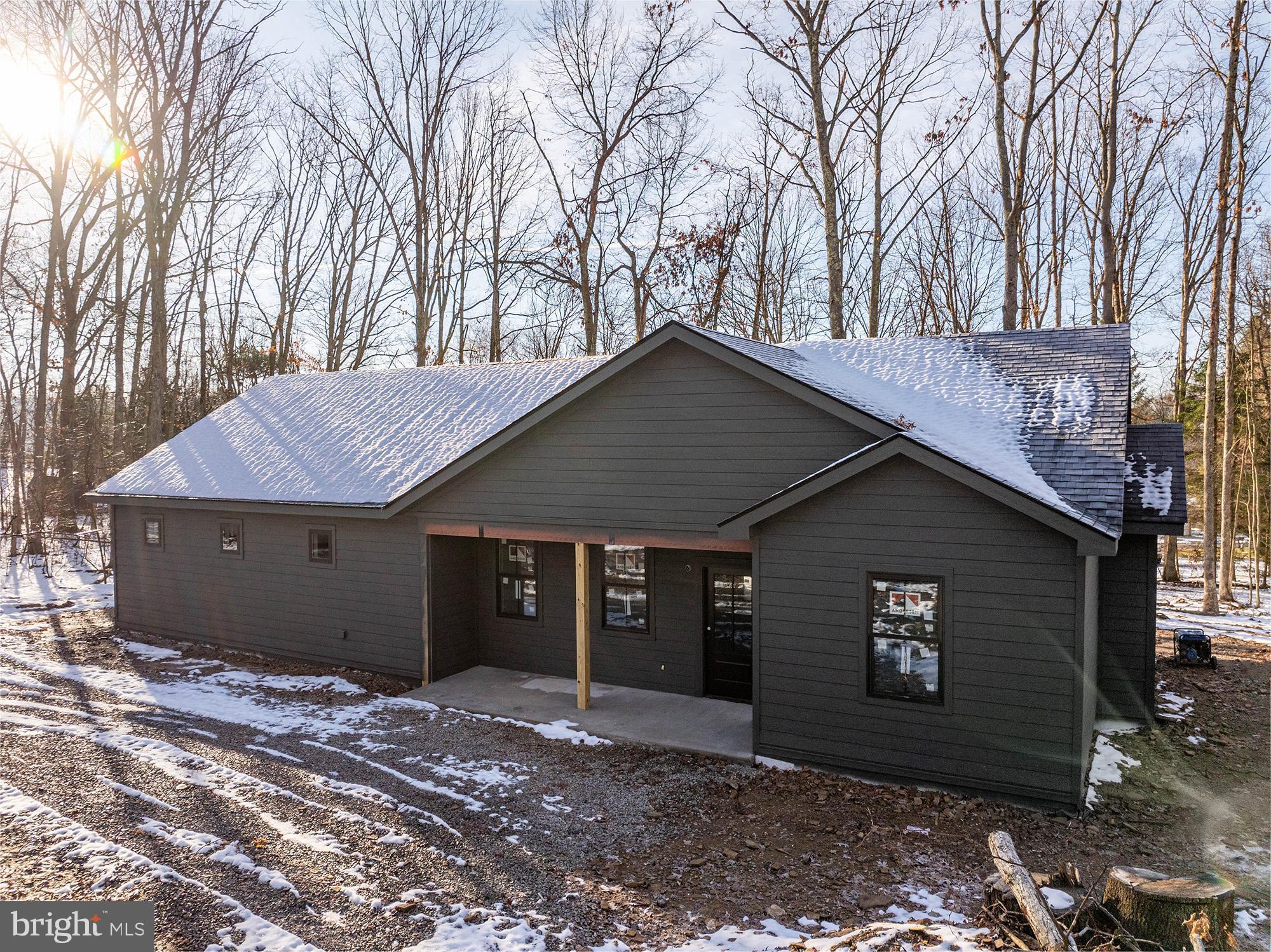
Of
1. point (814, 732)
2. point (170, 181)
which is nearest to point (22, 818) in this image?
point (814, 732)

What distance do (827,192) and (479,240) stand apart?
1424 cm

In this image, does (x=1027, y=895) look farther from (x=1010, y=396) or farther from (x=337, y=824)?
(x=1010, y=396)

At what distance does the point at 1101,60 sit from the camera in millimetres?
19484

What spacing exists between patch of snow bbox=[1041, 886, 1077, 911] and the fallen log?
129 mm

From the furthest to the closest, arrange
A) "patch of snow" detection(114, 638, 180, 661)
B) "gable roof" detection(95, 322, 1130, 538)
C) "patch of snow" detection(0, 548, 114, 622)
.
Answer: "patch of snow" detection(0, 548, 114, 622), "patch of snow" detection(114, 638, 180, 661), "gable roof" detection(95, 322, 1130, 538)

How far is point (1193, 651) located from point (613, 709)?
31.3ft

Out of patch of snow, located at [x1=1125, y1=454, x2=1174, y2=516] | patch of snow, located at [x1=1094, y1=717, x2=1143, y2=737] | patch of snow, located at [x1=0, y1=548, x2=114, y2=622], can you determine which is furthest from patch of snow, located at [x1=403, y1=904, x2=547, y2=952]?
patch of snow, located at [x1=0, y1=548, x2=114, y2=622]

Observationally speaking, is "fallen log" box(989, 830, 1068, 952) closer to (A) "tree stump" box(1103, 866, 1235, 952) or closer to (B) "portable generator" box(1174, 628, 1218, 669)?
(A) "tree stump" box(1103, 866, 1235, 952)

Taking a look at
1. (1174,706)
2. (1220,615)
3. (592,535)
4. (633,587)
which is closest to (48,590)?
(633,587)

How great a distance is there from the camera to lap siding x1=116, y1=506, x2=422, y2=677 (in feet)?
38.5

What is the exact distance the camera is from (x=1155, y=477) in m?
9.76

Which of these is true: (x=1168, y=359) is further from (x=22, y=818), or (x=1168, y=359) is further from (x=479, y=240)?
(x=22, y=818)

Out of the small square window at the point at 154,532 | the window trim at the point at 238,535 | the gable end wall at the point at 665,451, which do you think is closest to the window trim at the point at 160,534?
the small square window at the point at 154,532

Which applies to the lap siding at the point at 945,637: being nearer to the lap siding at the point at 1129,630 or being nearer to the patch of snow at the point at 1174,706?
the lap siding at the point at 1129,630
